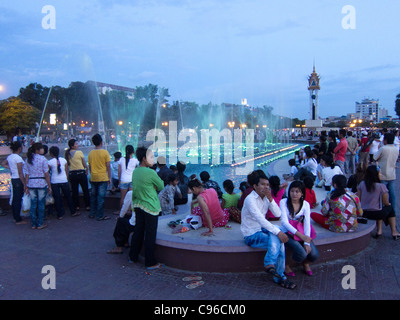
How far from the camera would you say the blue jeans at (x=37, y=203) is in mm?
6727

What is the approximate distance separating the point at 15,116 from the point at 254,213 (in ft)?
169

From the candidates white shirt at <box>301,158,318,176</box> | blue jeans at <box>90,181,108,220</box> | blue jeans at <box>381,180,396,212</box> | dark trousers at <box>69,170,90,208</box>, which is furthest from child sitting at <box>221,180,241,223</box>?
dark trousers at <box>69,170,90,208</box>

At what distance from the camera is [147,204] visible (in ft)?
15.1

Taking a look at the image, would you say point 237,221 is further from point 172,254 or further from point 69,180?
point 69,180

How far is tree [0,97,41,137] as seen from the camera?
152 ft

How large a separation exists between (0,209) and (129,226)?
499cm

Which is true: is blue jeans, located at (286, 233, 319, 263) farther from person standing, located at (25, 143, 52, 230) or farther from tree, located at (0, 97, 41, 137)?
tree, located at (0, 97, 41, 137)

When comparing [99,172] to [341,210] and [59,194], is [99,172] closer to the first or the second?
[59,194]

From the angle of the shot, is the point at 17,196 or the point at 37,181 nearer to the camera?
the point at 37,181

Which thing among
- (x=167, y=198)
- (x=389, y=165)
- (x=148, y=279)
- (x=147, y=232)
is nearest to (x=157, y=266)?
(x=148, y=279)

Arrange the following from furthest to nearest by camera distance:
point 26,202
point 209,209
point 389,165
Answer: point 26,202 < point 389,165 < point 209,209

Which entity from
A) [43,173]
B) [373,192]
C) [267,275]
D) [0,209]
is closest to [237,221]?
[267,275]

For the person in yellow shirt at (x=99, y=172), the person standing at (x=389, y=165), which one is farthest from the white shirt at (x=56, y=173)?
the person standing at (x=389, y=165)
